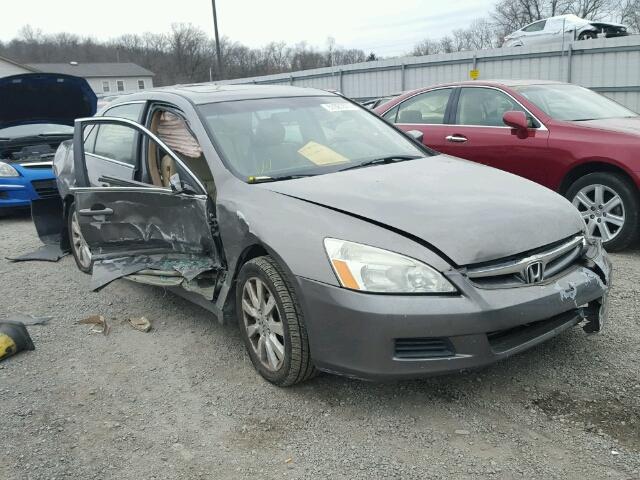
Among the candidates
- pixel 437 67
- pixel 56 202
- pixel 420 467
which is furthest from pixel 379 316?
pixel 437 67

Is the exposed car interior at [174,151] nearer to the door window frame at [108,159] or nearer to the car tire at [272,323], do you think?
the door window frame at [108,159]

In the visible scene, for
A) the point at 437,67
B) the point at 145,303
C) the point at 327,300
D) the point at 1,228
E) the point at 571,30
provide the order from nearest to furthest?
the point at 327,300 < the point at 145,303 < the point at 1,228 < the point at 437,67 < the point at 571,30

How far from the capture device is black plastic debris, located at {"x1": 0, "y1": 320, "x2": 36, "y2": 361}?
3.65 metres

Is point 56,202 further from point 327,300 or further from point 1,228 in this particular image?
point 327,300

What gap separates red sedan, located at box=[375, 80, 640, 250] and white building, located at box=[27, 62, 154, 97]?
8245 cm

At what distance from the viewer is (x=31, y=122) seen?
8336 mm

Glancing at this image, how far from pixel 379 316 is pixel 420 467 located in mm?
647

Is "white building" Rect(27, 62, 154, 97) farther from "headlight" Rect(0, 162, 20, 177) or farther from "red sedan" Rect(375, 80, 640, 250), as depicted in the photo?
"red sedan" Rect(375, 80, 640, 250)

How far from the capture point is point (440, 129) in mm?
6535

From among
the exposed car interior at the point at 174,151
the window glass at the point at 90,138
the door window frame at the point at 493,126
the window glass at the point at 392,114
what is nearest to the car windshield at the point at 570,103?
the door window frame at the point at 493,126

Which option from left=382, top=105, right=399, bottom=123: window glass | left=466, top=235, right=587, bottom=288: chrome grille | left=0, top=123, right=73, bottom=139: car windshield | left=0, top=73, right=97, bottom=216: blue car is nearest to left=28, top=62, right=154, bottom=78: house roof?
left=0, top=123, right=73, bottom=139: car windshield

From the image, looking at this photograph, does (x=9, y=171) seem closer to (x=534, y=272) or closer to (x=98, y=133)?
(x=98, y=133)

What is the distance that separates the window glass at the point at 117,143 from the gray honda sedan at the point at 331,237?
3 cm

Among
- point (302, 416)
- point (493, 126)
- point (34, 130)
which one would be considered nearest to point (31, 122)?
point (34, 130)
